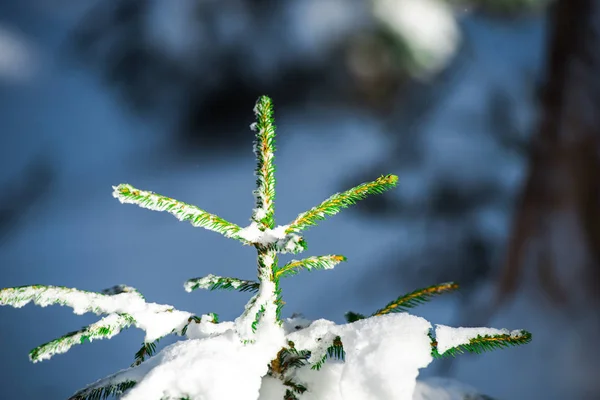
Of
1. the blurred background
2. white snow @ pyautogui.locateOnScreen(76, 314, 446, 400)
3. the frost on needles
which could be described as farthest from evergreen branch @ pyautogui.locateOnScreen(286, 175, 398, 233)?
the blurred background

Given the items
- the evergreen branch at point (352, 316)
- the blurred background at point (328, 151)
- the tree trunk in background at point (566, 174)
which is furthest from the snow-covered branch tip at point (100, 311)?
the tree trunk in background at point (566, 174)

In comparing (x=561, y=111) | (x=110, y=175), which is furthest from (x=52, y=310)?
(x=561, y=111)

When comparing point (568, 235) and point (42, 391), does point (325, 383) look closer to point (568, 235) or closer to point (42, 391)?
point (568, 235)

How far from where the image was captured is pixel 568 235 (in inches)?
79.2

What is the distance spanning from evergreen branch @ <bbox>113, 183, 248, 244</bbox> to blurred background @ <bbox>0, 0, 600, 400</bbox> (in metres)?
1.52

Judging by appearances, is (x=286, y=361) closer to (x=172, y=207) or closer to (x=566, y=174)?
(x=172, y=207)

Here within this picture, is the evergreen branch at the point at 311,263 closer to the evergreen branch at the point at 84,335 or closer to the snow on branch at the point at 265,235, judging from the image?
the snow on branch at the point at 265,235

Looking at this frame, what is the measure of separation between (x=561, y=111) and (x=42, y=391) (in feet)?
9.31

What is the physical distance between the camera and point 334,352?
43cm

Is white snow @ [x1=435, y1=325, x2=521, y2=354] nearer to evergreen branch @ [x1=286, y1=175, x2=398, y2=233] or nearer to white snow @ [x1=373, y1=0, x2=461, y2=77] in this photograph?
evergreen branch @ [x1=286, y1=175, x2=398, y2=233]

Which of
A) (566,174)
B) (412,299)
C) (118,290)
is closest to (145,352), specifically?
(118,290)

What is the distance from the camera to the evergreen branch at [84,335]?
1.15 ft

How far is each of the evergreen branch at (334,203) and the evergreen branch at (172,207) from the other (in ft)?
0.19

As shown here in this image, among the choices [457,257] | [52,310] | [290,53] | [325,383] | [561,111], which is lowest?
[325,383]
